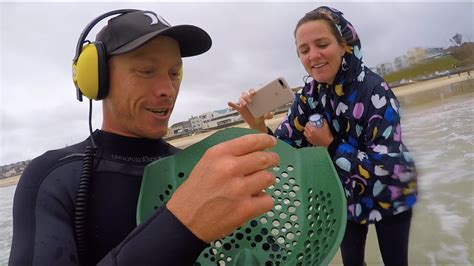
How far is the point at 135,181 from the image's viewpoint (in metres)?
1.09

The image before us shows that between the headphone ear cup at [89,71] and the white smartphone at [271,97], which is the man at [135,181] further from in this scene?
the white smartphone at [271,97]

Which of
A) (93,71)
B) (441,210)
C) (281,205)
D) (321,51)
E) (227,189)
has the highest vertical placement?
(93,71)

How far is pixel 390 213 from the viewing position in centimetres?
165

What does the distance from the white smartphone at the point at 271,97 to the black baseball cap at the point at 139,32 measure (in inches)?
11.7

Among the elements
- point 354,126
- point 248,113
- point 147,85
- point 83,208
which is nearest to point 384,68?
point 354,126

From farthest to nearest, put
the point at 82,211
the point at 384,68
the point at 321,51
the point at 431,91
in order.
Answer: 1. the point at 431,91
2. the point at 384,68
3. the point at 321,51
4. the point at 82,211

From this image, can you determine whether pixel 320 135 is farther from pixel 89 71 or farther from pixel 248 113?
pixel 89 71

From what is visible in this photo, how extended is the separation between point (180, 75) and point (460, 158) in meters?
5.13

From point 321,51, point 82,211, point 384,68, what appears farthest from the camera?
point 384,68

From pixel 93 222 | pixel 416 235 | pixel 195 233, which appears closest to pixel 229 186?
pixel 195 233

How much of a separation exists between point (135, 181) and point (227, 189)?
24.2 inches

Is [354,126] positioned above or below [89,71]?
below

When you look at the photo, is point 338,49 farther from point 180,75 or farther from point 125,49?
point 125,49

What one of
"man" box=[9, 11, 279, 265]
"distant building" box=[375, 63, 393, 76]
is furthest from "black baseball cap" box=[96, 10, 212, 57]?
"distant building" box=[375, 63, 393, 76]
